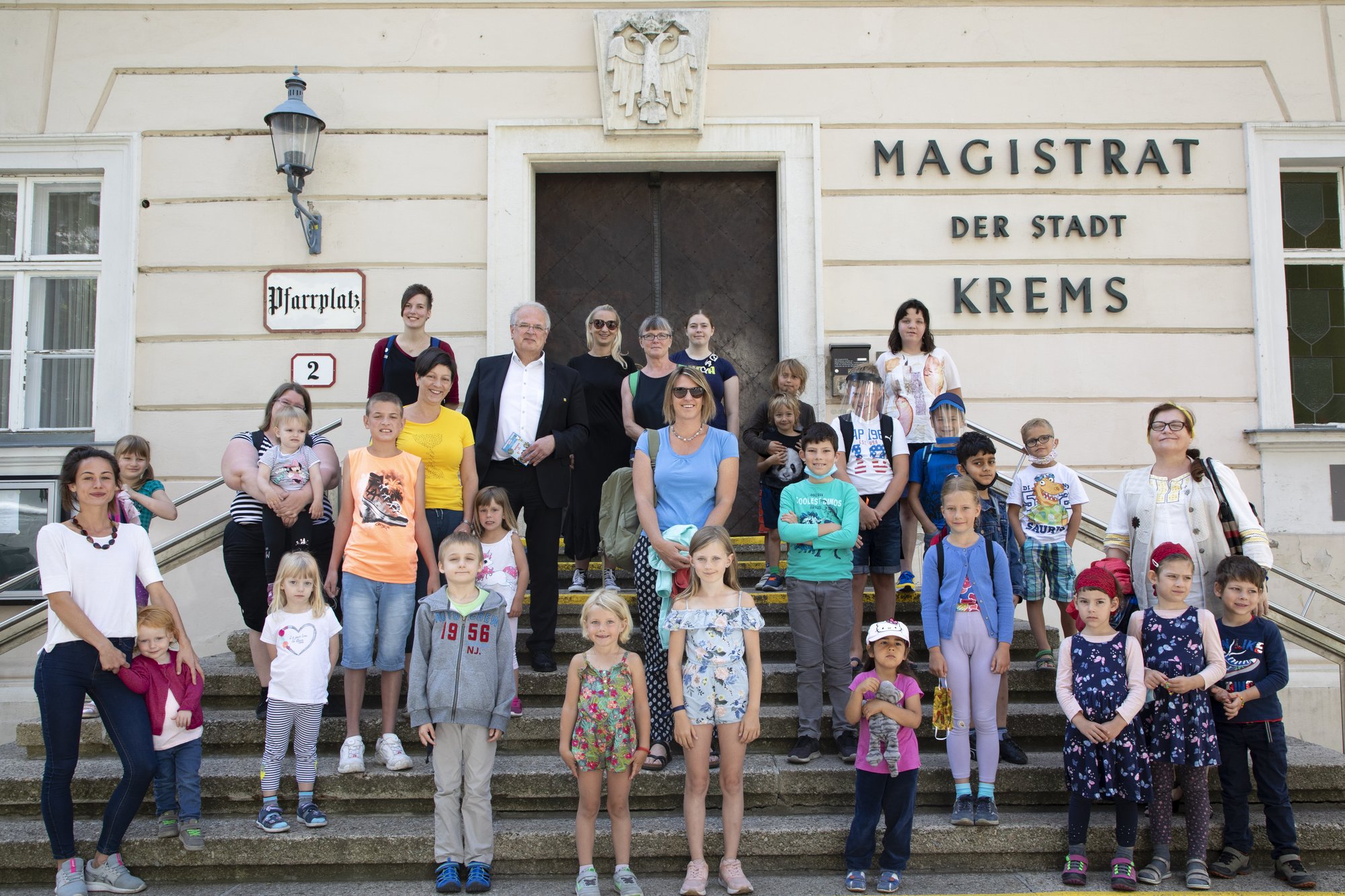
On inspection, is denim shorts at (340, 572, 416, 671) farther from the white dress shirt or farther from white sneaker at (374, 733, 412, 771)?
the white dress shirt

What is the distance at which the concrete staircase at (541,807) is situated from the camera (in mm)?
4238

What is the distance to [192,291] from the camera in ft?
24.1

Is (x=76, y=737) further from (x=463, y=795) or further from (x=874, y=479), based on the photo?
(x=874, y=479)

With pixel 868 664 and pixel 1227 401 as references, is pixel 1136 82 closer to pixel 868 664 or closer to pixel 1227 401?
pixel 1227 401

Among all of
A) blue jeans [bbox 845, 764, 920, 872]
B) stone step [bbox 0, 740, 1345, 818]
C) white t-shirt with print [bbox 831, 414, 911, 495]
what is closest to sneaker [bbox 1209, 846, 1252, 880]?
stone step [bbox 0, 740, 1345, 818]

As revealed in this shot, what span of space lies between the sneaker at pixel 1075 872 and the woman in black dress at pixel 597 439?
114 inches

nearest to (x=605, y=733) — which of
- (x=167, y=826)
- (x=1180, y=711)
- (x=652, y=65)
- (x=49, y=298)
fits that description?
(x=167, y=826)

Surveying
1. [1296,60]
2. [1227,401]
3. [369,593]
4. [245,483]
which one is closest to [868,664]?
[369,593]

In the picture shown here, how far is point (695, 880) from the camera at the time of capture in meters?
3.96

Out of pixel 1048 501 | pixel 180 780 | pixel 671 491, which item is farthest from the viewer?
pixel 1048 501

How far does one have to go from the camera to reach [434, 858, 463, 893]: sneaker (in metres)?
4.05

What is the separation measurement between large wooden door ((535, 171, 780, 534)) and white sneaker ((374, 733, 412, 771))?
3696 mm

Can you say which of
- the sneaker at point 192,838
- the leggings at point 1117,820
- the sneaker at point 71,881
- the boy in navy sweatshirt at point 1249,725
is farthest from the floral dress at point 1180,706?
the sneaker at point 71,881

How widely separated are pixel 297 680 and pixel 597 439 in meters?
2.32
